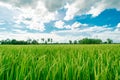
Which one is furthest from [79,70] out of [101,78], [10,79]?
[10,79]

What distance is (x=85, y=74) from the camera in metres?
1.68

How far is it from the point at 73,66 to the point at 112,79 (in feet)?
1.19

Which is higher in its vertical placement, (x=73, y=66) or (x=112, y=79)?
(x=73, y=66)

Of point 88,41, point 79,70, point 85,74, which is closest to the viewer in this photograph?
point 79,70

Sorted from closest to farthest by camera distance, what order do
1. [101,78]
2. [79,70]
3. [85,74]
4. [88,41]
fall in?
1. [101,78]
2. [79,70]
3. [85,74]
4. [88,41]

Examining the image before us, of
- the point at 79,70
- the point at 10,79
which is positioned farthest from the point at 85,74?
the point at 10,79

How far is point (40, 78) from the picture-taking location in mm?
1607

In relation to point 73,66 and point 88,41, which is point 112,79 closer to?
point 73,66

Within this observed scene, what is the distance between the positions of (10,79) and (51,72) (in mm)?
328

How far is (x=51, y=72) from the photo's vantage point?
1.60m

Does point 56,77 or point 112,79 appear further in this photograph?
point 112,79

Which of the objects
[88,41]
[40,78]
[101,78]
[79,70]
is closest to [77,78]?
[79,70]

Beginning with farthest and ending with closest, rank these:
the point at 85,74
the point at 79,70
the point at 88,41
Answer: the point at 88,41 < the point at 85,74 < the point at 79,70

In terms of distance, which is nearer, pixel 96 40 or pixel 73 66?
pixel 73 66
